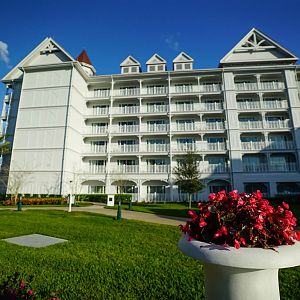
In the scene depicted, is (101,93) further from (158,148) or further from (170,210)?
(170,210)

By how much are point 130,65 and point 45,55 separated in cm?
1332

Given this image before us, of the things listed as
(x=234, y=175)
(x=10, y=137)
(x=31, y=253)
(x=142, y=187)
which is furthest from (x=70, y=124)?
(x=31, y=253)

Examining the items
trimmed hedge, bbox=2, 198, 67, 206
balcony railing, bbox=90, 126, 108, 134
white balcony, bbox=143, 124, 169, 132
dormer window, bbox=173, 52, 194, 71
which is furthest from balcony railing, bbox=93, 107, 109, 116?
trimmed hedge, bbox=2, 198, 67, 206

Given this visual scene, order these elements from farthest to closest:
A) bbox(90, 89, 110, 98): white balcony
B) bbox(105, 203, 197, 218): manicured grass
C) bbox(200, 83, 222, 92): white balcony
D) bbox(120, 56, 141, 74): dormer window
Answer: bbox(120, 56, 141, 74): dormer window
bbox(90, 89, 110, 98): white balcony
bbox(200, 83, 222, 92): white balcony
bbox(105, 203, 197, 218): manicured grass

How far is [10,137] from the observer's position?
3434cm

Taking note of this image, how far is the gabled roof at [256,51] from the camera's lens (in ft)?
109

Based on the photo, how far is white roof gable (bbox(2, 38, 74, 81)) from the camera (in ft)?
114

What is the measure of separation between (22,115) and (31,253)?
31224 mm

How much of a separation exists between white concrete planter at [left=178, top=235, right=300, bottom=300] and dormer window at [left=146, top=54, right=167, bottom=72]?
119 feet

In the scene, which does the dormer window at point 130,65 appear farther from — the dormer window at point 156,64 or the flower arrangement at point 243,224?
the flower arrangement at point 243,224

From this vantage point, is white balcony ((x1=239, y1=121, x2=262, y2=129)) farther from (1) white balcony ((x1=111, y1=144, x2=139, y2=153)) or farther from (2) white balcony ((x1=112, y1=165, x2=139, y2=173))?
(2) white balcony ((x1=112, y1=165, x2=139, y2=173))

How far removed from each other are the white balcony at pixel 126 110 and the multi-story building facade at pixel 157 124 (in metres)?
0.17

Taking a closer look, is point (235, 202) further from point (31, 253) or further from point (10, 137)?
point (10, 137)

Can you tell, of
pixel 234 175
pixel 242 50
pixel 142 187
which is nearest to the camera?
pixel 234 175
